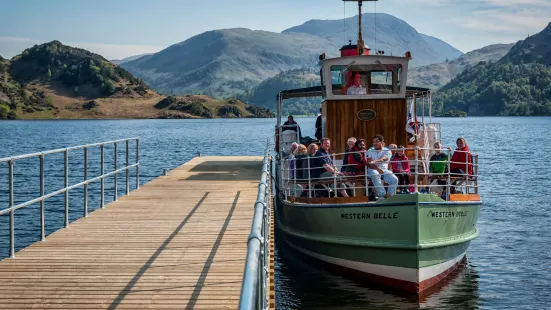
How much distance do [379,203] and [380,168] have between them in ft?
2.89

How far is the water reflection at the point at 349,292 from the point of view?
1568 centimetres

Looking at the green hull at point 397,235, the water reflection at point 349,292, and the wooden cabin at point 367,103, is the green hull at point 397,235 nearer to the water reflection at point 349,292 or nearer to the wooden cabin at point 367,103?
the water reflection at point 349,292

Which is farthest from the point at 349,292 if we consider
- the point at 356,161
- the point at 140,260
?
the point at 140,260

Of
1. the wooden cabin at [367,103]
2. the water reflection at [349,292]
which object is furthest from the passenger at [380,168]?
the wooden cabin at [367,103]

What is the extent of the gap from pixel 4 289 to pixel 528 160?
5694cm

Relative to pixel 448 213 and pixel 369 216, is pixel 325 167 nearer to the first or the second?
pixel 369 216

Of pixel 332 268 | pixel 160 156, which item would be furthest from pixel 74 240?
pixel 160 156

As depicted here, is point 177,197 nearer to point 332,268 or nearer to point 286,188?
point 286,188

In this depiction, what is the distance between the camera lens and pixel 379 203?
14.9 m

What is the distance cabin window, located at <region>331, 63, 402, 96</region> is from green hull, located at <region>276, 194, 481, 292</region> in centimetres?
396

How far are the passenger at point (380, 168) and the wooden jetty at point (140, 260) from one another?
2.74 m

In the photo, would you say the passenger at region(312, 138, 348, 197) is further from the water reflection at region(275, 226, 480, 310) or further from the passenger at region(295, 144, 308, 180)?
the water reflection at region(275, 226, 480, 310)

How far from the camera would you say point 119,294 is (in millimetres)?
8578

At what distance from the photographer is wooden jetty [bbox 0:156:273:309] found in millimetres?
8406
